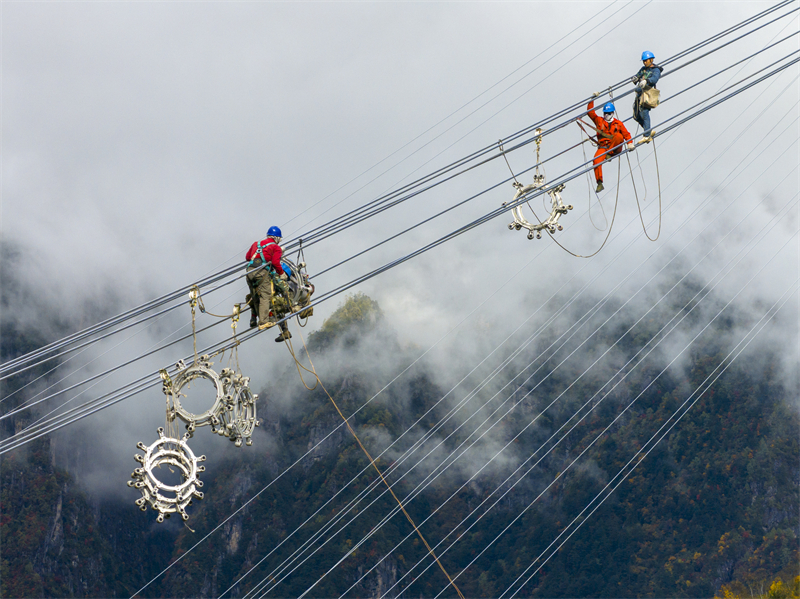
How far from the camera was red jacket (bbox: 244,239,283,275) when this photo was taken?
21031 mm

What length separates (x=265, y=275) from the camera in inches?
838

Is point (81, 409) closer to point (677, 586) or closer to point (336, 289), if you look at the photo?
point (336, 289)

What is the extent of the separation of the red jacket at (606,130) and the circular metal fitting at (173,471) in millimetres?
11647

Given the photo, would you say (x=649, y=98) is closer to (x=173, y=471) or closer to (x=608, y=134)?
(x=608, y=134)

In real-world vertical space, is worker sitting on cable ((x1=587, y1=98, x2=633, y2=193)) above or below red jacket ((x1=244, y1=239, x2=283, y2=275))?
below

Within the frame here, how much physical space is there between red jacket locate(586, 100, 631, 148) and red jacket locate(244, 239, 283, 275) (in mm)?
7945

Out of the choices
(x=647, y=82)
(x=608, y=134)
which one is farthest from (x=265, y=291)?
(x=647, y=82)

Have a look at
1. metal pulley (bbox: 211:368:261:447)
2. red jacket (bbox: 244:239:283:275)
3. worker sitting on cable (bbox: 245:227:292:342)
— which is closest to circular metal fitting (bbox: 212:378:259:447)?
metal pulley (bbox: 211:368:261:447)

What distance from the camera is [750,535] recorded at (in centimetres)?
19975

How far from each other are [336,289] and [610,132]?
299 inches

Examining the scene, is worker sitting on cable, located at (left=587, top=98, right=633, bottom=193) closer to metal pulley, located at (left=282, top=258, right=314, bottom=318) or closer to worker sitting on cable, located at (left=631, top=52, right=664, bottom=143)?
worker sitting on cable, located at (left=631, top=52, right=664, bottom=143)

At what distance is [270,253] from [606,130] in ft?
27.4

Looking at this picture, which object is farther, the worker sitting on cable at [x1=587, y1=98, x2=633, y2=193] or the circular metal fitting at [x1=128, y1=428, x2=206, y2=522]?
the worker sitting on cable at [x1=587, y1=98, x2=633, y2=193]

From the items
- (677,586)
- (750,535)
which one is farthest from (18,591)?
(750,535)
